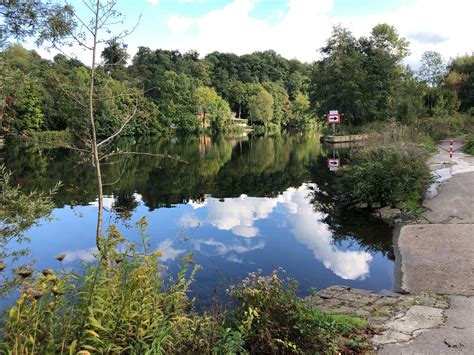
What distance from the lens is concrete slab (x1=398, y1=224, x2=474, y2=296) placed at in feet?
18.1

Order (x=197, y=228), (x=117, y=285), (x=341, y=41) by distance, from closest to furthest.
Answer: (x=117, y=285)
(x=197, y=228)
(x=341, y=41)

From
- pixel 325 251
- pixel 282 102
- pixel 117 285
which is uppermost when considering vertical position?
pixel 282 102

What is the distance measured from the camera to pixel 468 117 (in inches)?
1250

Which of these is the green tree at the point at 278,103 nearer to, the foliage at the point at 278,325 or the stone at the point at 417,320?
the stone at the point at 417,320

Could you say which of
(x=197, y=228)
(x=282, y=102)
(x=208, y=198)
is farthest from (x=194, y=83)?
(x=197, y=228)

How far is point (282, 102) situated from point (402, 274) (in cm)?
7805

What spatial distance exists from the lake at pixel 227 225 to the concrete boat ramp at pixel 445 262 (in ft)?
1.56

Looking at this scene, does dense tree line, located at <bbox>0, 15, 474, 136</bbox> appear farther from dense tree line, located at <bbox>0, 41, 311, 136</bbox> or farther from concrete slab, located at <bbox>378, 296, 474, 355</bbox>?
concrete slab, located at <bbox>378, 296, 474, 355</bbox>

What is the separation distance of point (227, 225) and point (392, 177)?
458cm

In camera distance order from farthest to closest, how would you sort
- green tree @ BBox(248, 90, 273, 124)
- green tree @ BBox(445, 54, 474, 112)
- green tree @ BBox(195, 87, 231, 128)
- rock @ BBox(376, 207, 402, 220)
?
1. green tree @ BBox(248, 90, 273, 124)
2. green tree @ BBox(195, 87, 231, 128)
3. green tree @ BBox(445, 54, 474, 112)
4. rock @ BBox(376, 207, 402, 220)

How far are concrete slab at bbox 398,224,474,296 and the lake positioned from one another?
400 mm

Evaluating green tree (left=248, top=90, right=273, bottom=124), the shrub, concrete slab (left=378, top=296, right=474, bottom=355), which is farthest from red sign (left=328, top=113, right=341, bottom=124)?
green tree (left=248, top=90, right=273, bottom=124)

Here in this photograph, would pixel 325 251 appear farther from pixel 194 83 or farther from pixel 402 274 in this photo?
pixel 194 83

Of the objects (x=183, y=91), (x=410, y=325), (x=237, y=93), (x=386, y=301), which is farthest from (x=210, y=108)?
(x=410, y=325)
